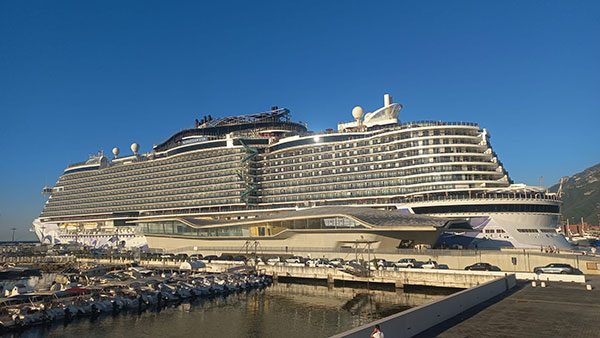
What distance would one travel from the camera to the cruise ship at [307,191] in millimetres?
59938

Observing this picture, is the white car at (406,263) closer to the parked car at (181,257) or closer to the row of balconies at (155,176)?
the parked car at (181,257)

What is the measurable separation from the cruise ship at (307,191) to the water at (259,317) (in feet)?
53.5

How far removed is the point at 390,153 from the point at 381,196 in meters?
8.13

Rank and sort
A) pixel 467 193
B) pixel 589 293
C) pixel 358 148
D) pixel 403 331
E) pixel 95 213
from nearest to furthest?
pixel 403 331
pixel 589 293
pixel 467 193
pixel 358 148
pixel 95 213

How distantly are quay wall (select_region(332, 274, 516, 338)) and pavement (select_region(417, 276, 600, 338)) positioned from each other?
0.39 m

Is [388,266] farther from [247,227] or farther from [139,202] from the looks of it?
[139,202]

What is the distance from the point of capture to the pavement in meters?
18.5

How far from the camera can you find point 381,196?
242ft

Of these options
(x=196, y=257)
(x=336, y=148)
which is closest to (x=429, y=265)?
(x=336, y=148)

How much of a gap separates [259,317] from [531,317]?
22.0 m

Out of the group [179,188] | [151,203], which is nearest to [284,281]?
[179,188]

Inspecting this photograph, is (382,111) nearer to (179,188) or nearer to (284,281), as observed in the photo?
(284,281)

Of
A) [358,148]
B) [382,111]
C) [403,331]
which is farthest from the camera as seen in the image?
[382,111]

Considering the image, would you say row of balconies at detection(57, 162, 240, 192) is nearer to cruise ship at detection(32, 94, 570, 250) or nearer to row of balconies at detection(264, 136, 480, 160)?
cruise ship at detection(32, 94, 570, 250)
